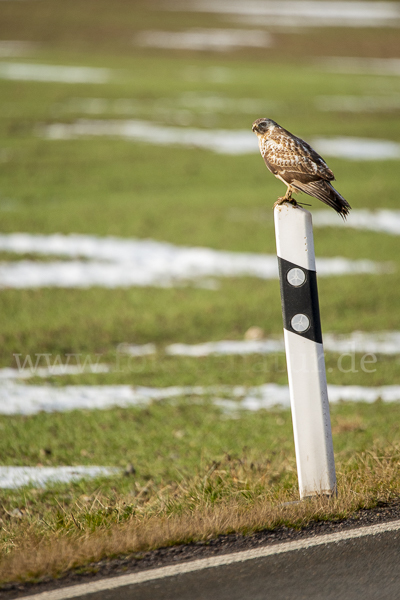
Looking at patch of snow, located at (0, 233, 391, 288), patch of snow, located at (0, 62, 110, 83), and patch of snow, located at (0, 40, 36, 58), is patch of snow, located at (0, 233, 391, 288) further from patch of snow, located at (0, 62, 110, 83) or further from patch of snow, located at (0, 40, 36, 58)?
patch of snow, located at (0, 40, 36, 58)

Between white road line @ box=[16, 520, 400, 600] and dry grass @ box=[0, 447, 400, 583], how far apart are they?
0.15m

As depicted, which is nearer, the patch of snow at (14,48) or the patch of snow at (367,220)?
the patch of snow at (367,220)

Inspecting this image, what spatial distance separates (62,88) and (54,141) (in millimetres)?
5680

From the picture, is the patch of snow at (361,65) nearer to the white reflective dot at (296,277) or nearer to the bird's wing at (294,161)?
the bird's wing at (294,161)

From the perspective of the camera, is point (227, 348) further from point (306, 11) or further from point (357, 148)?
point (306, 11)

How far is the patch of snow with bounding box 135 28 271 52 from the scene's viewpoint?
33.1 meters

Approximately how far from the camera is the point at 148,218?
38.3 feet

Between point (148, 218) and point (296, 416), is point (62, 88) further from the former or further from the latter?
point (296, 416)

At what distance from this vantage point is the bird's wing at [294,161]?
4074 mm

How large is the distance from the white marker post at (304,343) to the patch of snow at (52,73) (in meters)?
19.8

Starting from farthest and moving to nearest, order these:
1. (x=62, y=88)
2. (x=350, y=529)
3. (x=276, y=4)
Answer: (x=276, y=4), (x=62, y=88), (x=350, y=529)

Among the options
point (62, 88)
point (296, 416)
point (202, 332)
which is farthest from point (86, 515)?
point (62, 88)

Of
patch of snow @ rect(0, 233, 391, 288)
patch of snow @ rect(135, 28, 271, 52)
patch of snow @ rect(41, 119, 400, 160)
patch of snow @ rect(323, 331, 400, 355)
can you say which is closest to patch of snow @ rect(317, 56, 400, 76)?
patch of snow @ rect(135, 28, 271, 52)

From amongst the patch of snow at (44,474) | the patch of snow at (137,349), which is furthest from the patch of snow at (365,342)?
the patch of snow at (44,474)
